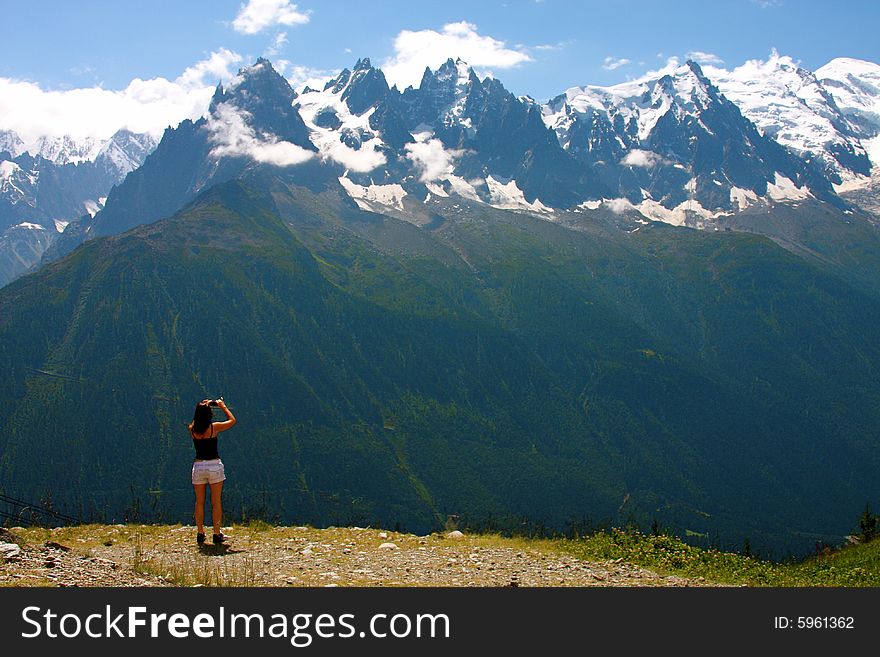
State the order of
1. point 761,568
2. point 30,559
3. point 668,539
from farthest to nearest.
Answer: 1. point 668,539
2. point 761,568
3. point 30,559

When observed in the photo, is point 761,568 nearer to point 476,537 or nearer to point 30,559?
point 476,537

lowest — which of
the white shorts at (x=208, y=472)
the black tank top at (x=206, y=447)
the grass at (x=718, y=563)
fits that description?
the grass at (x=718, y=563)

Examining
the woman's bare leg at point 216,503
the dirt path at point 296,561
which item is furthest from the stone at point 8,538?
the woman's bare leg at point 216,503

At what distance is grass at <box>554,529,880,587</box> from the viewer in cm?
2609

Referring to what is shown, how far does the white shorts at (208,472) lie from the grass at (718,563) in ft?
44.3

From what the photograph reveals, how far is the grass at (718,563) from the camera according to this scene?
26094 millimetres

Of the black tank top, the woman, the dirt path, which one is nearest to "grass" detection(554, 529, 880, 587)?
the dirt path

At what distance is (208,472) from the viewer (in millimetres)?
29031

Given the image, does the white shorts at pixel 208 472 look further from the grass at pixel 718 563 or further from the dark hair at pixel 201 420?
the grass at pixel 718 563
